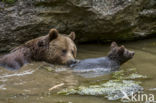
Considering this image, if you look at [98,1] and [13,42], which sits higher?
[98,1]

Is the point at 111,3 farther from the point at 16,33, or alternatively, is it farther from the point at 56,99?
the point at 56,99

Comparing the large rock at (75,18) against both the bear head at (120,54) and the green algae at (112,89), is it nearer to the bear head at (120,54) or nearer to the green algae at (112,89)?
the bear head at (120,54)

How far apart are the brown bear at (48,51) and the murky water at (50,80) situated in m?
0.26

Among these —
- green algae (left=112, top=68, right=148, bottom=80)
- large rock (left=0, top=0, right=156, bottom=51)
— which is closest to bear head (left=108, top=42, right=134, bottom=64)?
green algae (left=112, top=68, right=148, bottom=80)

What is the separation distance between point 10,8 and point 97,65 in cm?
245

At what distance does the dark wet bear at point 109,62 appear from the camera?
6.79 metres

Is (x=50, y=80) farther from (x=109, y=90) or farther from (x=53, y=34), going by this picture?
(x=53, y=34)

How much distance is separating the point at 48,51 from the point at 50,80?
1.60 metres

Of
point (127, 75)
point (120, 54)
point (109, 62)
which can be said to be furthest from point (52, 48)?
point (127, 75)

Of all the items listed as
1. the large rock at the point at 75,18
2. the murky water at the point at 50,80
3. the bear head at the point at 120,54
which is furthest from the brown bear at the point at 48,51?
the bear head at the point at 120,54

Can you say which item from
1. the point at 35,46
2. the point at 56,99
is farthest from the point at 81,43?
the point at 56,99

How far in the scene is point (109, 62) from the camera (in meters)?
6.98

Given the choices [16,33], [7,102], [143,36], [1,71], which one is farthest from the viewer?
[143,36]

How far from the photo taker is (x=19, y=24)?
7.90m
